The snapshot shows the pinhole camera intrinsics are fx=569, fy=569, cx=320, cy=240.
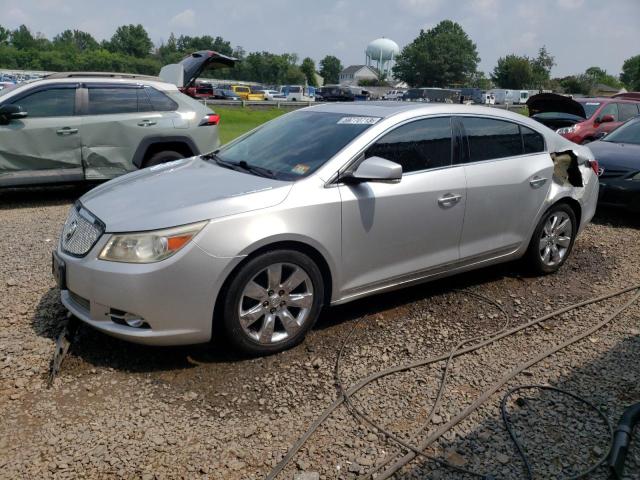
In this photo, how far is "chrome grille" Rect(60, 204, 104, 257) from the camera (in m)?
3.41

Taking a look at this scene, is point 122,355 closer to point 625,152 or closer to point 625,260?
point 625,260

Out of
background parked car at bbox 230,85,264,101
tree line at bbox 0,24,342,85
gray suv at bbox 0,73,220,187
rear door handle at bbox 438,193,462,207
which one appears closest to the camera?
rear door handle at bbox 438,193,462,207

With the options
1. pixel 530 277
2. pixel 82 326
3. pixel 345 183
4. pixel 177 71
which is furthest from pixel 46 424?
pixel 177 71

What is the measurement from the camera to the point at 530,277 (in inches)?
211

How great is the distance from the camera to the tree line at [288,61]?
88.3 m

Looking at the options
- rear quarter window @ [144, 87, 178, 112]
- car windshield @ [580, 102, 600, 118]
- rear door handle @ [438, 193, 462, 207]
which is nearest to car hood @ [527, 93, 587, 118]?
car windshield @ [580, 102, 600, 118]

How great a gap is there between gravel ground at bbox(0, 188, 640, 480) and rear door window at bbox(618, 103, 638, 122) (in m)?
10.1

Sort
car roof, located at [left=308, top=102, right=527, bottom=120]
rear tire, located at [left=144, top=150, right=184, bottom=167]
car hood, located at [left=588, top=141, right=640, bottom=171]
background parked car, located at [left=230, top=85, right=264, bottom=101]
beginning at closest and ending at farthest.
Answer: car roof, located at [left=308, top=102, right=527, bottom=120] → car hood, located at [left=588, top=141, right=640, bottom=171] → rear tire, located at [left=144, top=150, right=184, bottom=167] → background parked car, located at [left=230, top=85, right=264, bottom=101]

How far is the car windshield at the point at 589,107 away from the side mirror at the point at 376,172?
413 inches

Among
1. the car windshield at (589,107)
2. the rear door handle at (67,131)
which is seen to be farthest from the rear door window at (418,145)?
the car windshield at (589,107)

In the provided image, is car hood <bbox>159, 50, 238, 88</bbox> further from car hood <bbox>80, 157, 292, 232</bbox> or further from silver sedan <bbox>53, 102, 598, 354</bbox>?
car hood <bbox>80, 157, 292, 232</bbox>

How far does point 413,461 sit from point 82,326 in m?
2.44

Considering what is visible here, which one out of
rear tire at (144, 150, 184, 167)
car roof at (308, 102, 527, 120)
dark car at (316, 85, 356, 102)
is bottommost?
rear tire at (144, 150, 184, 167)

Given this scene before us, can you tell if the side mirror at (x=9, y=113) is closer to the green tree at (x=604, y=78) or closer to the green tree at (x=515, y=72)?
the green tree at (x=515, y=72)
